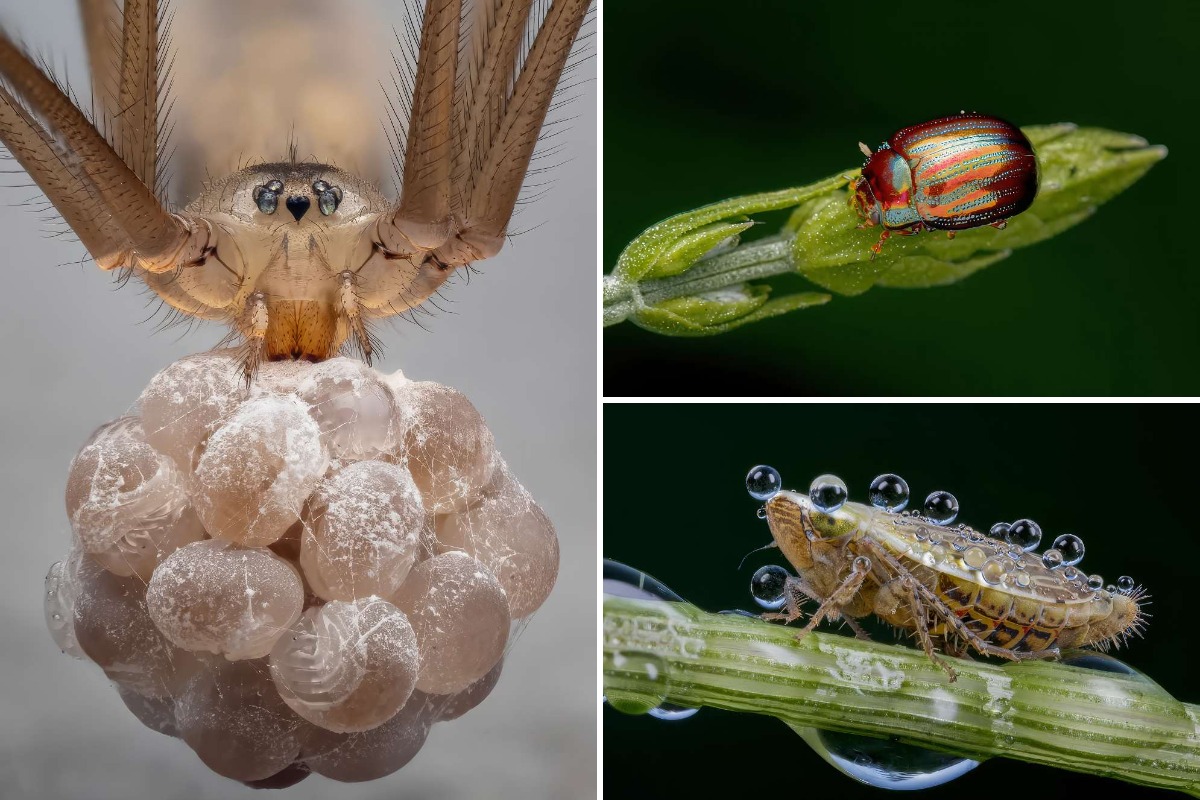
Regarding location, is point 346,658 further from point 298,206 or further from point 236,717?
point 298,206

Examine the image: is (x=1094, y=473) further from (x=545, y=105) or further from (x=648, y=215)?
(x=545, y=105)

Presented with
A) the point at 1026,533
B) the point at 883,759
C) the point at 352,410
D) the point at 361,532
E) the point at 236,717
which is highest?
the point at 352,410

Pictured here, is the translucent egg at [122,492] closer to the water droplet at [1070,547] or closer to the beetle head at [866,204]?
the beetle head at [866,204]

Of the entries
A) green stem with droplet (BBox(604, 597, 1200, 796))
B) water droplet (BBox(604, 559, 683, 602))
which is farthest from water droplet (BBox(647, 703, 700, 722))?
water droplet (BBox(604, 559, 683, 602))

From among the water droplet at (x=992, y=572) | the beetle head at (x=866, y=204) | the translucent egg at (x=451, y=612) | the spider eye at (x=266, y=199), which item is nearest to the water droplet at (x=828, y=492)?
the water droplet at (x=992, y=572)

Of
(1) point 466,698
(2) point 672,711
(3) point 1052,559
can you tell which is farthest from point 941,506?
(1) point 466,698
